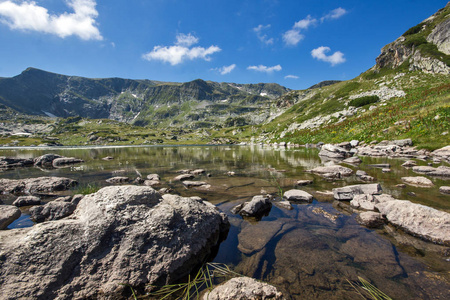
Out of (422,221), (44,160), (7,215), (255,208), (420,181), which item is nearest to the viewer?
(422,221)

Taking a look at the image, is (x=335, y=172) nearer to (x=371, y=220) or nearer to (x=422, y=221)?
(x=371, y=220)

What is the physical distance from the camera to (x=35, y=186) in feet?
54.4

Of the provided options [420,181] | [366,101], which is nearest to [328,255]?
[420,181]

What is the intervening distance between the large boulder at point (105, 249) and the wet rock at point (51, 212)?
507cm

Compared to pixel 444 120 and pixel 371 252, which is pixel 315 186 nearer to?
pixel 371 252

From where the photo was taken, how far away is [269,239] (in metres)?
7.93

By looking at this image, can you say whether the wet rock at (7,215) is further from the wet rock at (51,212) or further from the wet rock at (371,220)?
the wet rock at (371,220)

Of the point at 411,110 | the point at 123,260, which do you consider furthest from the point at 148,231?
the point at 411,110

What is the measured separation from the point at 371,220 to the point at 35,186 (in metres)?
26.3

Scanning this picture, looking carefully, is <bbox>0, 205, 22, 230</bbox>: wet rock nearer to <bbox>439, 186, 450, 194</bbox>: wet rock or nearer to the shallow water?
the shallow water

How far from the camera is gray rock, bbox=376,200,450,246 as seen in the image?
724cm


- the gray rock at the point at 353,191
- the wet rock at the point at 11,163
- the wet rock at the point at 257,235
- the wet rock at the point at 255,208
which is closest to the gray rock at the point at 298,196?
the gray rock at the point at 353,191

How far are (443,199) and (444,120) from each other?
35.8 meters

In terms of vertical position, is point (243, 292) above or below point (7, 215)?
above
